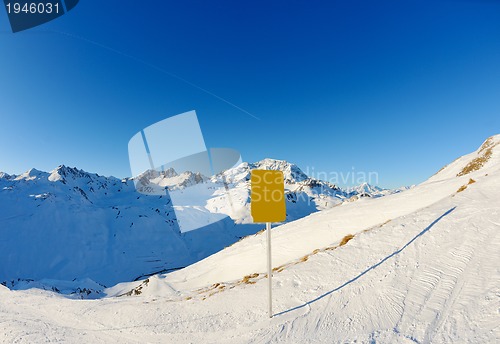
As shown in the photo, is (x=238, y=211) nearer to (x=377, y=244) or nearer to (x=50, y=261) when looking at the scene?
(x=50, y=261)

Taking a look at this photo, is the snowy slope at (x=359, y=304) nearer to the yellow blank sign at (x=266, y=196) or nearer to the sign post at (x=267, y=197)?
the sign post at (x=267, y=197)

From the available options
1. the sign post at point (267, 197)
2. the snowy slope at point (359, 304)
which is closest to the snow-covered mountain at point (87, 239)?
the snowy slope at point (359, 304)

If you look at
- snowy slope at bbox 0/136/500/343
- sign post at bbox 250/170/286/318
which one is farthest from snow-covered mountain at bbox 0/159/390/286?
sign post at bbox 250/170/286/318

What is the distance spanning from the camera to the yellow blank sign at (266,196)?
215 inches

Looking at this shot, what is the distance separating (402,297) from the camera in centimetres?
542

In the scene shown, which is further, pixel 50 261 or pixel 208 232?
pixel 208 232

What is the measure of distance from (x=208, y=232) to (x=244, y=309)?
401 ft

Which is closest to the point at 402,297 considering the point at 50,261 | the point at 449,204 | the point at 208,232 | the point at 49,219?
the point at 449,204

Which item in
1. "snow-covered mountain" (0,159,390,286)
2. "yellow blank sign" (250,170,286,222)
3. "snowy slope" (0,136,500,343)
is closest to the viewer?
"snowy slope" (0,136,500,343)

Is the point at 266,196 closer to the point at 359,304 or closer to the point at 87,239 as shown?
the point at 359,304

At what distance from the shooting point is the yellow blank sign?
5453 mm

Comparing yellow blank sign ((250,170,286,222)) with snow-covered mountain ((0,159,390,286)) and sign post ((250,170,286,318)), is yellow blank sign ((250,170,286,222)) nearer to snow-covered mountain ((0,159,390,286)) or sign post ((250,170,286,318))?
sign post ((250,170,286,318))

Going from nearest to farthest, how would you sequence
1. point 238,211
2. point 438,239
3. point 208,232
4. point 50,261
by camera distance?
point 438,239
point 50,261
point 208,232
point 238,211

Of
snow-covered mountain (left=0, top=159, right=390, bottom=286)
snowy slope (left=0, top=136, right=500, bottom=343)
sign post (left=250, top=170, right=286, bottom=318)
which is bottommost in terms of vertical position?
snow-covered mountain (left=0, top=159, right=390, bottom=286)
